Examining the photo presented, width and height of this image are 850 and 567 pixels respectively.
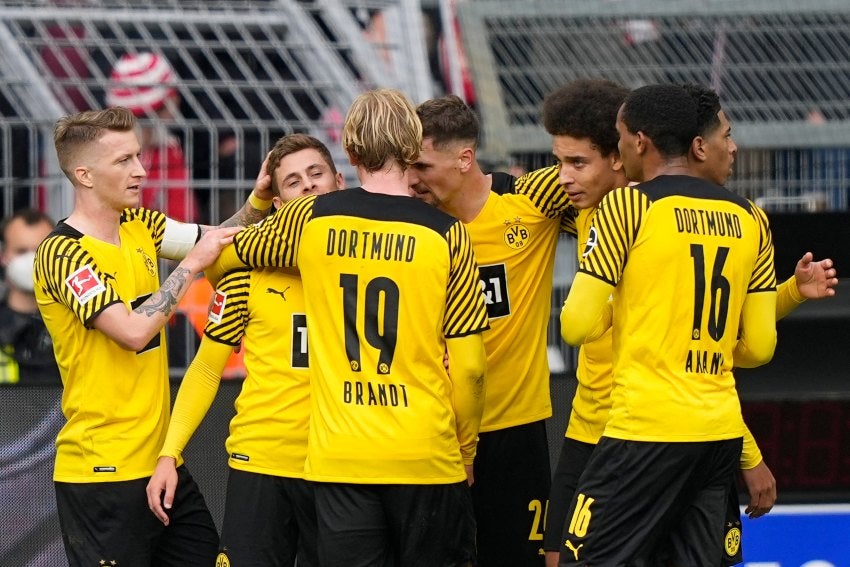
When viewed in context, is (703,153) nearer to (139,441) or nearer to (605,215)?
(605,215)

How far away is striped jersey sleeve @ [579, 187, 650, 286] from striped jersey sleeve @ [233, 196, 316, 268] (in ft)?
2.79

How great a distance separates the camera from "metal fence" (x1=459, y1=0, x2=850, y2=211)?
7886 millimetres

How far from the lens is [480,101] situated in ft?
25.0

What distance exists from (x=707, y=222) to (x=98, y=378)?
199 cm

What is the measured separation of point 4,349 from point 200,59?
8.42 ft

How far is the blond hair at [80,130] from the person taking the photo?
4.78 m

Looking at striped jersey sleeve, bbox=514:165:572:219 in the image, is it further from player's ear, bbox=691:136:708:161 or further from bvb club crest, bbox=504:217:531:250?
player's ear, bbox=691:136:708:161

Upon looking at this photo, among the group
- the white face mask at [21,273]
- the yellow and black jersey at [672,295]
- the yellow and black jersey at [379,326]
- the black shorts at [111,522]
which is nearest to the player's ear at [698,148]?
the yellow and black jersey at [672,295]

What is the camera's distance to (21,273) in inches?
258

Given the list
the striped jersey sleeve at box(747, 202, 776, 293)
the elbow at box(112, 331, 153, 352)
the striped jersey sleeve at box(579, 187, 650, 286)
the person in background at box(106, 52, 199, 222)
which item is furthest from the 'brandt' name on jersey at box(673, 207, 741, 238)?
the person in background at box(106, 52, 199, 222)

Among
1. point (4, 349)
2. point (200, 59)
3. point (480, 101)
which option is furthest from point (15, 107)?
point (480, 101)

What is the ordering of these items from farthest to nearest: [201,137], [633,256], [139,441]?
[201,137], [139,441], [633,256]

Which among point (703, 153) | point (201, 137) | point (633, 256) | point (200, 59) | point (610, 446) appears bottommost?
point (610, 446)

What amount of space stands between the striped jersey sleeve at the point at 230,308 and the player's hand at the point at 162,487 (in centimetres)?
43
